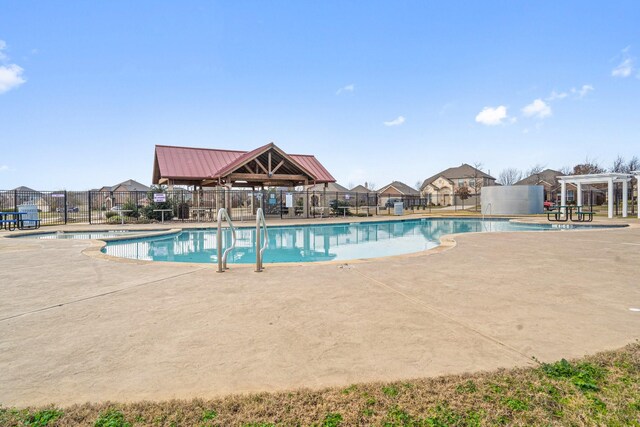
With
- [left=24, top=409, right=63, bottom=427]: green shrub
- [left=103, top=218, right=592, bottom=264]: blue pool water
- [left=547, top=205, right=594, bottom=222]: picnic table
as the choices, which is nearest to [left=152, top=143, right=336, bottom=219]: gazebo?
[left=103, top=218, right=592, bottom=264]: blue pool water

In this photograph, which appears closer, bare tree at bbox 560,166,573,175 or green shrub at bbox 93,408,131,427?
green shrub at bbox 93,408,131,427

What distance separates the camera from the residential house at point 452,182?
5884 cm

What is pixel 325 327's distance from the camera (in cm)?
321

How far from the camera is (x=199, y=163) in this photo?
880 inches

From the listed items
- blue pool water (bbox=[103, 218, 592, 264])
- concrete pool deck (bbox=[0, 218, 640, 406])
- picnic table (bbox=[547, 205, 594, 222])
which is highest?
picnic table (bbox=[547, 205, 594, 222])

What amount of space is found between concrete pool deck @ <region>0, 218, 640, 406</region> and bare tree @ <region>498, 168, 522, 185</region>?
2621 inches

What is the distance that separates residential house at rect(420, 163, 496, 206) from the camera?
193 feet

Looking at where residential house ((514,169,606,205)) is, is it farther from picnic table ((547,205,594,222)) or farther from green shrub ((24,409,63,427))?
green shrub ((24,409,63,427))

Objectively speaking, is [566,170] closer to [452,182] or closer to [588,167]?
[588,167]

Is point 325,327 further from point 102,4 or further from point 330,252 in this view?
point 102,4

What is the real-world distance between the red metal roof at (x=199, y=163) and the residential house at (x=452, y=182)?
4189 cm

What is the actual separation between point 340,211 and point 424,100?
10217mm

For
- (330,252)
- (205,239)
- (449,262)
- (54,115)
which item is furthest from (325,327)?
(54,115)

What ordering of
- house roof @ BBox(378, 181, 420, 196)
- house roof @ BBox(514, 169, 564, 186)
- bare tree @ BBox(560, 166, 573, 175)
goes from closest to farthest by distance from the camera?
bare tree @ BBox(560, 166, 573, 175) < house roof @ BBox(514, 169, 564, 186) < house roof @ BBox(378, 181, 420, 196)
